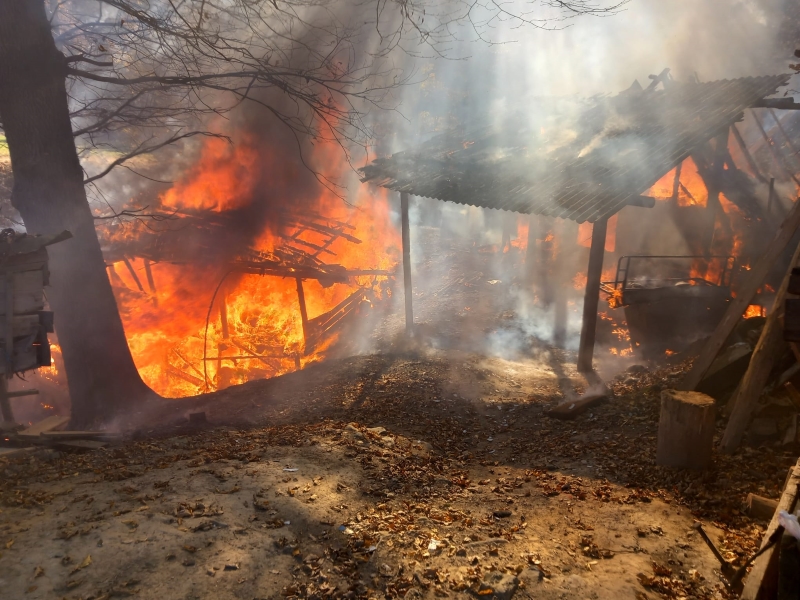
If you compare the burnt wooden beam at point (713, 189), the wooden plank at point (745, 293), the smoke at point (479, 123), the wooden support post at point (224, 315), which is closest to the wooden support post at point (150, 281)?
the wooden support post at point (224, 315)

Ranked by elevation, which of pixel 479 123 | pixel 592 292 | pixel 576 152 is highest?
pixel 479 123

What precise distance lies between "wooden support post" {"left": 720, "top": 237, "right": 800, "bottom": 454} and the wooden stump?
662 millimetres

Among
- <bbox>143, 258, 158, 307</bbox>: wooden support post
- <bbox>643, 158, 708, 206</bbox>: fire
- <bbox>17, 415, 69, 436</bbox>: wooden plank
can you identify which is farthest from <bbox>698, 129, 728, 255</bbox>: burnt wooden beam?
<bbox>143, 258, 158, 307</bbox>: wooden support post

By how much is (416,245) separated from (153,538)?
19.8 meters

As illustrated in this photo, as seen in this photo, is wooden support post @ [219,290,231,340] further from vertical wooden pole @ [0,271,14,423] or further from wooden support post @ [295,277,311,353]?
vertical wooden pole @ [0,271,14,423]

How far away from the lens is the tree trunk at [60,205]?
698 cm

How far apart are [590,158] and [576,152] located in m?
0.66

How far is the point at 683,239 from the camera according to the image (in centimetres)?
1437

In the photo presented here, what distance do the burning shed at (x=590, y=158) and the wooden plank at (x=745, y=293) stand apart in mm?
2216

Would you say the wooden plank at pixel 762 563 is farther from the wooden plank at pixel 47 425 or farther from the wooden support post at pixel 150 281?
the wooden support post at pixel 150 281

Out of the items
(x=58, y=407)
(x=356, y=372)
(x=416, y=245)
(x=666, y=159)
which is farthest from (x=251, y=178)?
(x=666, y=159)

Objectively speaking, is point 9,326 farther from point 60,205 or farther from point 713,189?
point 713,189

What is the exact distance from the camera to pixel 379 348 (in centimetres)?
1312

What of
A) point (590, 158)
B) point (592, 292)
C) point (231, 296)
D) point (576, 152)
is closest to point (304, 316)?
point (231, 296)
